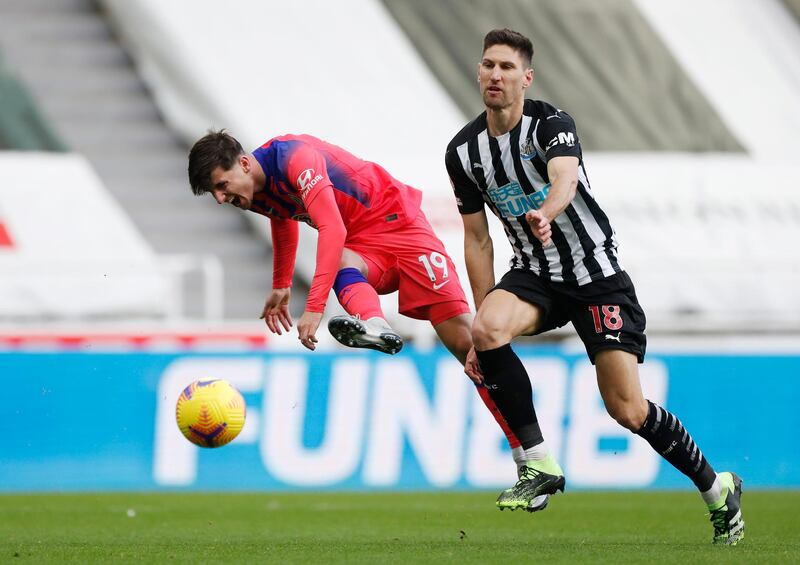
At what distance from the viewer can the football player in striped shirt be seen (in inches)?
281

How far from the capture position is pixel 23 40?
17.0m

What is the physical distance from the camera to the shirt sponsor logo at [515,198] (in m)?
7.20

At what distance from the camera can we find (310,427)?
39.3 ft

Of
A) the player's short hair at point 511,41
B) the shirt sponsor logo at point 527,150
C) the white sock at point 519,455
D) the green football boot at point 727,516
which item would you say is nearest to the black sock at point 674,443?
the green football boot at point 727,516

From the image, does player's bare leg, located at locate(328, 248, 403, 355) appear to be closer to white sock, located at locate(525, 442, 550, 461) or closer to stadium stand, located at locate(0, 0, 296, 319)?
white sock, located at locate(525, 442, 550, 461)

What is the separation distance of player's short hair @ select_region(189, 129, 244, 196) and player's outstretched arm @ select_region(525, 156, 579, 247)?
1551 mm

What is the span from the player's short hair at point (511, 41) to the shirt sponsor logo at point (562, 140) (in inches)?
16.0

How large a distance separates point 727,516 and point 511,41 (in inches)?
101

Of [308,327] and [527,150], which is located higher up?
[527,150]

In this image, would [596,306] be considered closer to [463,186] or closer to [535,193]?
[535,193]

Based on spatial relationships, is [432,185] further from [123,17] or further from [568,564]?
[568,564]

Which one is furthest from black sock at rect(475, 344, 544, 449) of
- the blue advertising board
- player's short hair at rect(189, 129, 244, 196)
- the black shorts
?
the blue advertising board

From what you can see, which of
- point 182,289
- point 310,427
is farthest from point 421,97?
point 310,427

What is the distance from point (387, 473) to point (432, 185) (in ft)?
14.1
